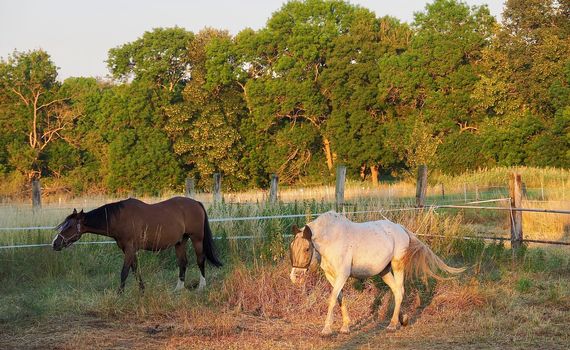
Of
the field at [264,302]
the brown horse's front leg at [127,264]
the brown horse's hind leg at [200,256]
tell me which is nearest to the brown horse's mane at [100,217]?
the brown horse's front leg at [127,264]

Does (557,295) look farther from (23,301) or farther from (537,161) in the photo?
(537,161)

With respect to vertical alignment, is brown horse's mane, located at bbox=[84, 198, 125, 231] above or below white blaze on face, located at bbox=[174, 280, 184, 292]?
above

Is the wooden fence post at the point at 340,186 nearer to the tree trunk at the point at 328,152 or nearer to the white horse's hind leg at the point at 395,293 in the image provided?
the white horse's hind leg at the point at 395,293

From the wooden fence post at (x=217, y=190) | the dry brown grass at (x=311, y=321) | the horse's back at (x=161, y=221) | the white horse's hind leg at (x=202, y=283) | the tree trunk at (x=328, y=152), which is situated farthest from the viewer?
the tree trunk at (x=328, y=152)

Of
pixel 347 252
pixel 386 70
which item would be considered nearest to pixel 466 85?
pixel 386 70

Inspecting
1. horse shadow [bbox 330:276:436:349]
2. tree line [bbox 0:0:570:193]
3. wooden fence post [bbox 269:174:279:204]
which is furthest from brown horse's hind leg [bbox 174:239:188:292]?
tree line [bbox 0:0:570:193]

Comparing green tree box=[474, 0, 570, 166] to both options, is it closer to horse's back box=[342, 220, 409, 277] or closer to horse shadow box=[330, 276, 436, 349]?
horse shadow box=[330, 276, 436, 349]

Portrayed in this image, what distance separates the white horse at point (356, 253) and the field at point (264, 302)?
248 millimetres

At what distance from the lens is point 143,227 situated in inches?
374

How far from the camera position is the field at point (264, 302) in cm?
706

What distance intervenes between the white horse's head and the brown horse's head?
328 centimetres

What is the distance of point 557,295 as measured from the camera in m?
8.62

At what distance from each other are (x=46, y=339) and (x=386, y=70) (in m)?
36.8

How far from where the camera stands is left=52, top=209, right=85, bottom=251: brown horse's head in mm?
9078
